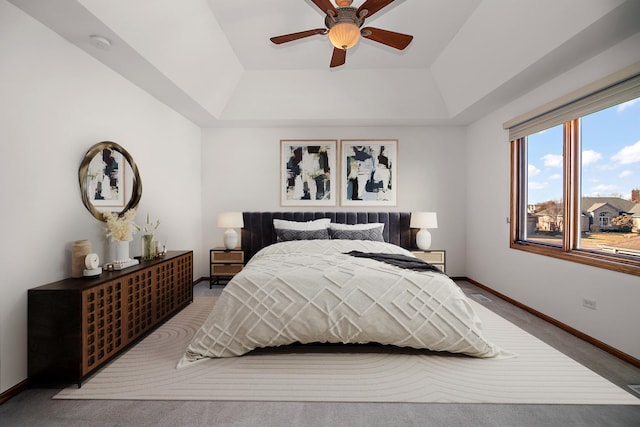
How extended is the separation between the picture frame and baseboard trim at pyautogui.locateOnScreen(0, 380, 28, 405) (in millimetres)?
1365

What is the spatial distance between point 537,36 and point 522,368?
2672 mm

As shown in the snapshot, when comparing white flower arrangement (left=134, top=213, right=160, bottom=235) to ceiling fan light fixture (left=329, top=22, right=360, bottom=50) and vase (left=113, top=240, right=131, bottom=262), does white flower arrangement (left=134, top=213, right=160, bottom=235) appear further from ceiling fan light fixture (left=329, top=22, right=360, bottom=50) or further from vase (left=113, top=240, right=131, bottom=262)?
ceiling fan light fixture (left=329, top=22, right=360, bottom=50)

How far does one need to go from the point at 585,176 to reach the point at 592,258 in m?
0.79

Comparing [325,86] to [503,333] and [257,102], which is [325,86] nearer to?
[257,102]

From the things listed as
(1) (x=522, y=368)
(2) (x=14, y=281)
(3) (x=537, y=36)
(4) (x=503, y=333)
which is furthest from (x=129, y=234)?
(3) (x=537, y=36)

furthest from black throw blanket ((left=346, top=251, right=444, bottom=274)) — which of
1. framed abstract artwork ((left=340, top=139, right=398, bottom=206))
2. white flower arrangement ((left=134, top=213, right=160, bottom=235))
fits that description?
white flower arrangement ((left=134, top=213, right=160, bottom=235))

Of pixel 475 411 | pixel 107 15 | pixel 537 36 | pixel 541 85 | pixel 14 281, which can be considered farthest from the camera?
pixel 541 85

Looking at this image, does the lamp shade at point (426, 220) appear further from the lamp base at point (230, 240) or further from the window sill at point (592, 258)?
the lamp base at point (230, 240)

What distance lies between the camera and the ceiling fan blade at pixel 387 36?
2383mm

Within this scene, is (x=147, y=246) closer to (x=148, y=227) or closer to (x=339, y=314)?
(x=148, y=227)

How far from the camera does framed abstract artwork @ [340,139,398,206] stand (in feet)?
15.6

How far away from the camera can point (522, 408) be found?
1707 millimetres

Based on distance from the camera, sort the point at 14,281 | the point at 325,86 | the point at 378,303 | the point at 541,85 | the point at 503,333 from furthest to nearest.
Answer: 1. the point at 325,86
2. the point at 541,85
3. the point at 503,333
4. the point at 378,303
5. the point at 14,281

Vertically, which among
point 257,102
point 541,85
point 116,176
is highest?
point 257,102
